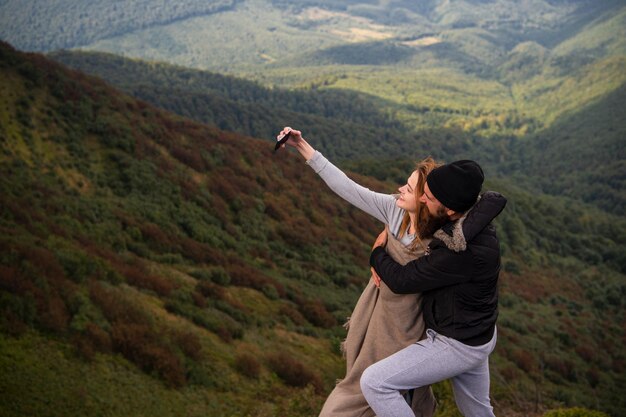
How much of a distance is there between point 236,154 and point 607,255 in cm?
6352

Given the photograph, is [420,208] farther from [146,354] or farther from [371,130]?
[371,130]

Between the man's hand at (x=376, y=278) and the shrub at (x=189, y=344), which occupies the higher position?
the man's hand at (x=376, y=278)

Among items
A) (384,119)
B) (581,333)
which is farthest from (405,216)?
(384,119)

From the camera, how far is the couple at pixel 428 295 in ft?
11.6

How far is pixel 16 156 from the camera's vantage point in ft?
71.8

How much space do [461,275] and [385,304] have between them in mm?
659

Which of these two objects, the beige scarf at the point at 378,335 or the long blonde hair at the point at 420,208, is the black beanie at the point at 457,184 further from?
the beige scarf at the point at 378,335

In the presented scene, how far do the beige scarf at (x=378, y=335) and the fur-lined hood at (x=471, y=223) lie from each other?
272 millimetres

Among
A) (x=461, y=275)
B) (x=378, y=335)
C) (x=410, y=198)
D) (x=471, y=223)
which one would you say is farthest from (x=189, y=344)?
(x=471, y=223)

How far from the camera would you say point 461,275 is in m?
3.53

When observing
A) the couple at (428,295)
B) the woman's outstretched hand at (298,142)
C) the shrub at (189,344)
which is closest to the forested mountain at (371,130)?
the shrub at (189,344)

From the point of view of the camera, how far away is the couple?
3.54m

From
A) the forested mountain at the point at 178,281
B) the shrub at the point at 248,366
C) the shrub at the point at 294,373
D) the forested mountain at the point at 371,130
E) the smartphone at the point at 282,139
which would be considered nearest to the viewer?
the smartphone at the point at 282,139

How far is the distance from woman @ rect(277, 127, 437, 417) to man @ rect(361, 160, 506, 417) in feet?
0.42
